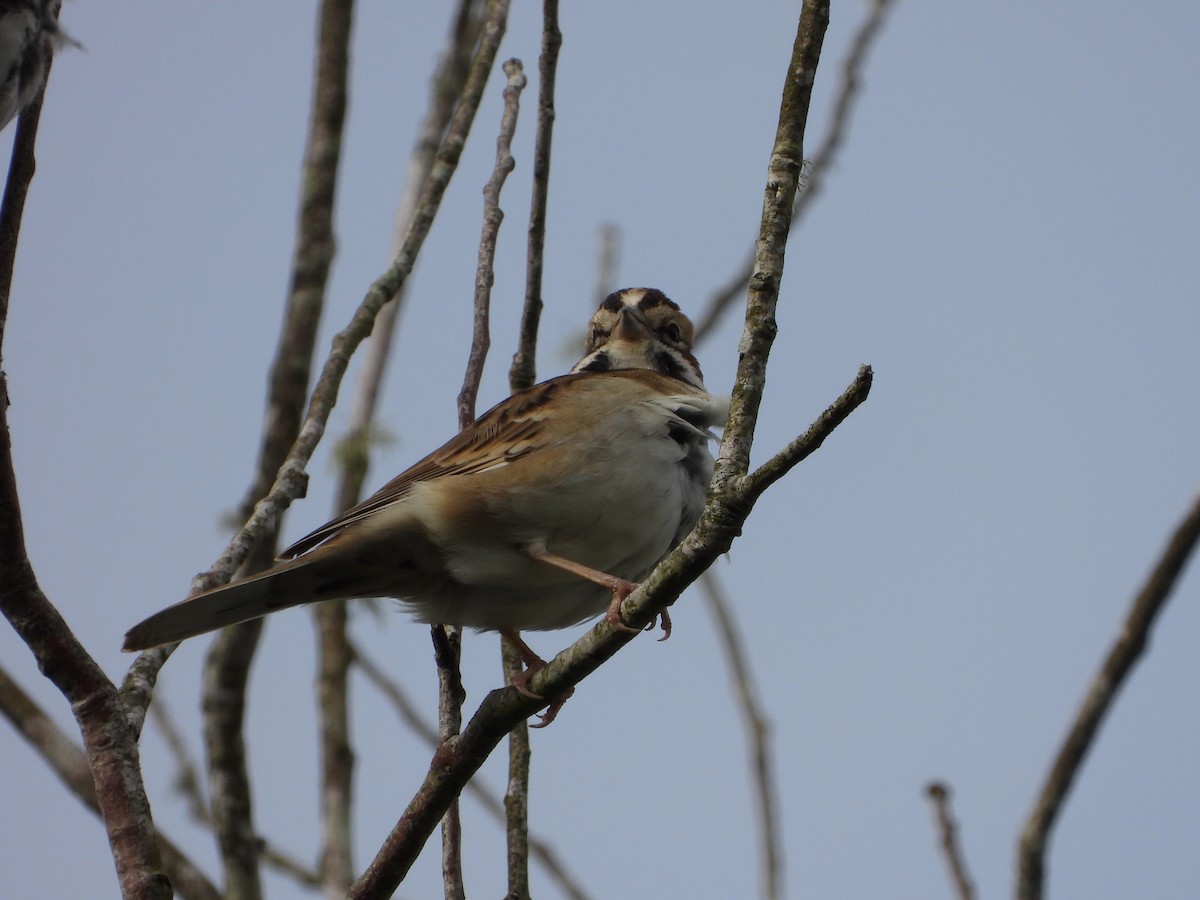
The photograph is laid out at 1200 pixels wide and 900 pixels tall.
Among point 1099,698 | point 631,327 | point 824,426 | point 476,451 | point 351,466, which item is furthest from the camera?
point 351,466

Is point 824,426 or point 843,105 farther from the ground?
point 843,105

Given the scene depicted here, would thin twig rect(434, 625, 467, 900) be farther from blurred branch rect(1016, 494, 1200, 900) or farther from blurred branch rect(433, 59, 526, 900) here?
blurred branch rect(1016, 494, 1200, 900)

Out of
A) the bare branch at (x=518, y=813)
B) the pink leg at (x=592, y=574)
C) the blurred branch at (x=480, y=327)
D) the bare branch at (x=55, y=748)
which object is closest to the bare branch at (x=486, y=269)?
the blurred branch at (x=480, y=327)

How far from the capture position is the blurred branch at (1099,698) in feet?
14.2

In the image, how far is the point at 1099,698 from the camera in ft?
14.4

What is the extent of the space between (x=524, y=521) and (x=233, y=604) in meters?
0.99

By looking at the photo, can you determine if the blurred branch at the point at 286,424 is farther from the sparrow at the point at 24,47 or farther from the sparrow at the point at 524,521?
the sparrow at the point at 24,47

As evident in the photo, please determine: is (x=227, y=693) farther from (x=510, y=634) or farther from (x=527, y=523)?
(x=527, y=523)

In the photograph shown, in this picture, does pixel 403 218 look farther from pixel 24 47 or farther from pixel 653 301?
pixel 24 47

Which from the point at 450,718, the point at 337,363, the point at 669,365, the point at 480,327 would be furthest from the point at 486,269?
the point at 450,718

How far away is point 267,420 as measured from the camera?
22.1 feet

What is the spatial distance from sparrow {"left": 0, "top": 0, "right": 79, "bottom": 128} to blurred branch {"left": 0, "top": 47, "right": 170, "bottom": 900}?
2.79ft

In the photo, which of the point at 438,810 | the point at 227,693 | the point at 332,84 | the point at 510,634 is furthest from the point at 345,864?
the point at 332,84

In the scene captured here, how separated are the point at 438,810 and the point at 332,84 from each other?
14.2 feet
